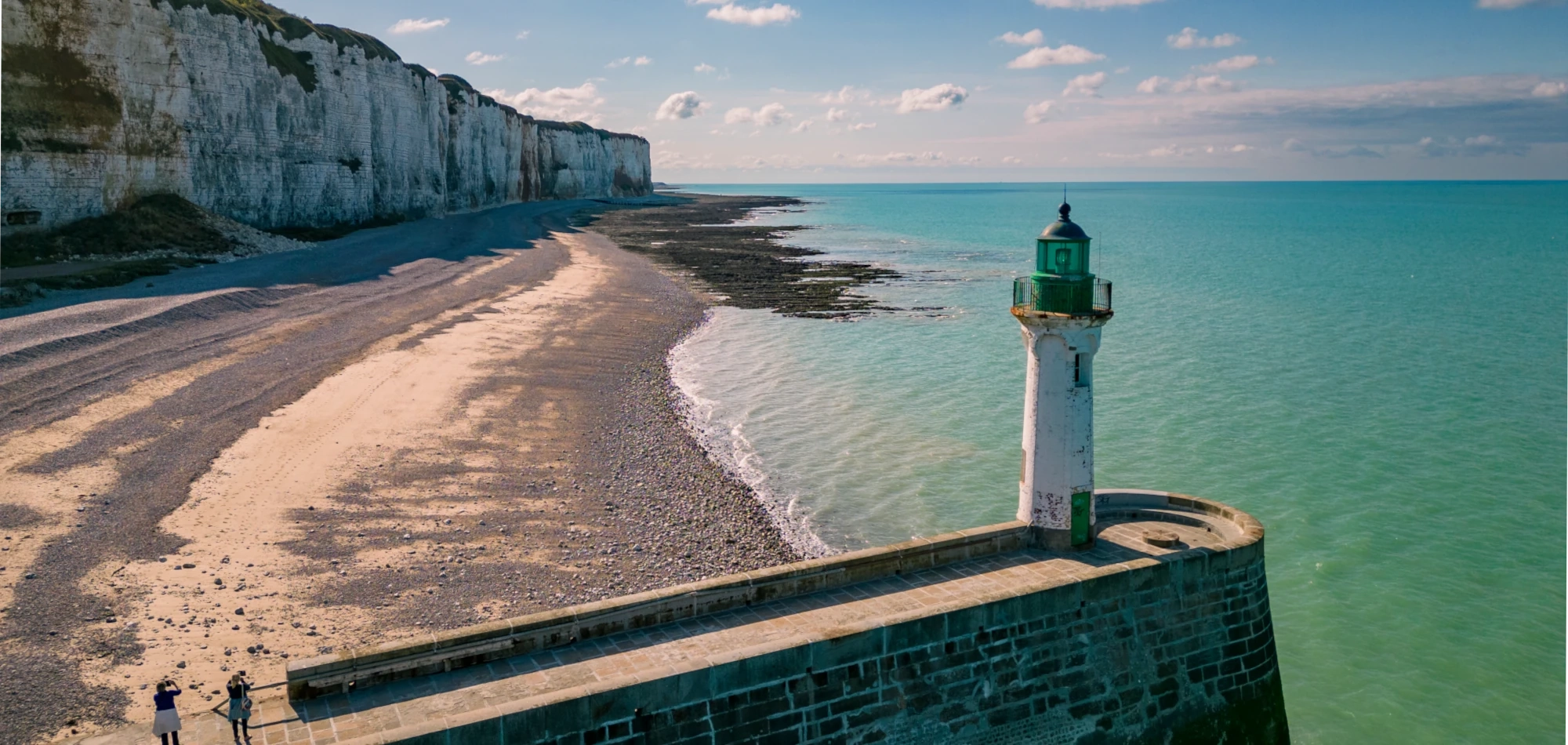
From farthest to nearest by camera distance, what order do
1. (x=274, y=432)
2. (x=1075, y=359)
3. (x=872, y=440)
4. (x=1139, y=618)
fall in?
(x=872, y=440), (x=274, y=432), (x=1075, y=359), (x=1139, y=618)

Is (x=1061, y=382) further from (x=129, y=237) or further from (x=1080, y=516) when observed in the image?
(x=129, y=237)

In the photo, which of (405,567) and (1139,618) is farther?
(405,567)

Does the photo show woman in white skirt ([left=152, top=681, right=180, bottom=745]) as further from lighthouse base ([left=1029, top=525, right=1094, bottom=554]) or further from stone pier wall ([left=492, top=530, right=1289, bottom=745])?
lighthouse base ([left=1029, top=525, right=1094, bottom=554])

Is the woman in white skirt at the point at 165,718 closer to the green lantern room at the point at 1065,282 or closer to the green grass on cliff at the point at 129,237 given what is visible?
the green lantern room at the point at 1065,282

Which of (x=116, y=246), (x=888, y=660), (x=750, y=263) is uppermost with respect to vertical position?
(x=116, y=246)

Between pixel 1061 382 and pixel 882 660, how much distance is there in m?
4.35

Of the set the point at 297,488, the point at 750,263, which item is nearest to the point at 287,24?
the point at 750,263

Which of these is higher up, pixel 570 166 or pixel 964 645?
pixel 570 166

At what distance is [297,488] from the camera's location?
18156mm

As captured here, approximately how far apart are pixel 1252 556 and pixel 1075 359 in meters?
3.21

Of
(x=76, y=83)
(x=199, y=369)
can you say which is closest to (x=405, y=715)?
(x=199, y=369)

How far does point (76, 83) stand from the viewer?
132 ft

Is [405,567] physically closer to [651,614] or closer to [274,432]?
[651,614]

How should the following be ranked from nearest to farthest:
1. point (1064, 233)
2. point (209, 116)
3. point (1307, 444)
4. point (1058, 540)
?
point (1064, 233)
point (1058, 540)
point (1307, 444)
point (209, 116)
